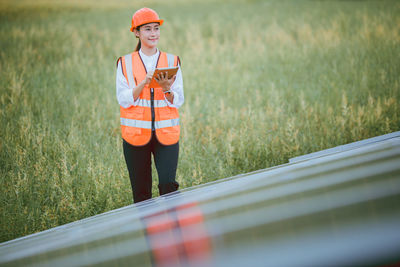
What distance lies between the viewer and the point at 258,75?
7387 millimetres

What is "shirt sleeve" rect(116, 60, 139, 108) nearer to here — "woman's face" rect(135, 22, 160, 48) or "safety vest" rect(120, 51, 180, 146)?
"safety vest" rect(120, 51, 180, 146)

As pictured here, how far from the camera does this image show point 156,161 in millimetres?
2793

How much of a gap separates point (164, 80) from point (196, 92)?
4.07m

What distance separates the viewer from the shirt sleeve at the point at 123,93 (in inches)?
103

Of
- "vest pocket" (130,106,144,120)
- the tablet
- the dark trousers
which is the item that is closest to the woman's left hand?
the tablet

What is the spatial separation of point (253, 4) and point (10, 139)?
40.3ft

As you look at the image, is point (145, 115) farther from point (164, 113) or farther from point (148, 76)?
point (148, 76)

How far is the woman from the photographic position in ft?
8.82

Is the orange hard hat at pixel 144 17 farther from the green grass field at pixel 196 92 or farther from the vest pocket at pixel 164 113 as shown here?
the green grass field at pixel 196 92

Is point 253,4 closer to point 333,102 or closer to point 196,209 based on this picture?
point 333,102

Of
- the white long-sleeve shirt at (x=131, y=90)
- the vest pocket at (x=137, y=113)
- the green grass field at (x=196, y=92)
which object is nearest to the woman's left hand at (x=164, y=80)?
the white long-sleeve shirt at (x=131, y=90)

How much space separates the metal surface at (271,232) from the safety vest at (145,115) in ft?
5.37

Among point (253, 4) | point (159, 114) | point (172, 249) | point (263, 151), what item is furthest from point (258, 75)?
point (253, 4)

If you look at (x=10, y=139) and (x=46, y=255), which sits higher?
(x=46, y=255)
